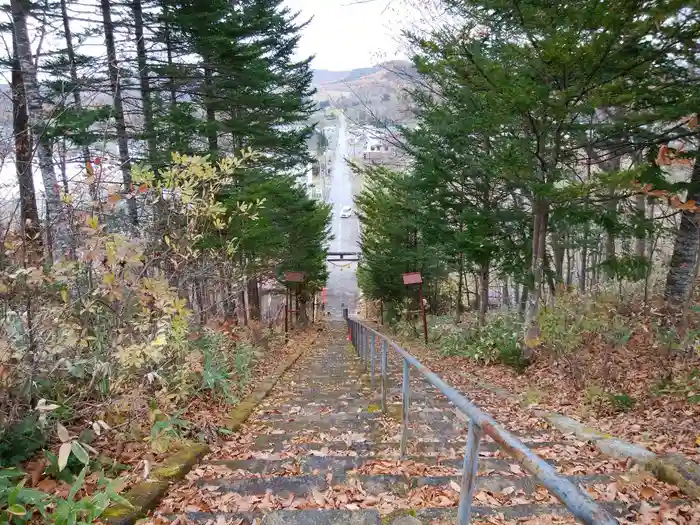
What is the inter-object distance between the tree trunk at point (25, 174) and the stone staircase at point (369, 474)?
2.38 meters

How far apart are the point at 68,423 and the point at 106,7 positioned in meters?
9.68

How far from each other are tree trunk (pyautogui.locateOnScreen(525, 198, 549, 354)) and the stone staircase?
270 cm

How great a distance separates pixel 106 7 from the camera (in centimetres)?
972

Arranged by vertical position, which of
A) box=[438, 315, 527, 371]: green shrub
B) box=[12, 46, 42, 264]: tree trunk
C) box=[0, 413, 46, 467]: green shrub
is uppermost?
box=[12, 46, 42, 264]: tree trunk

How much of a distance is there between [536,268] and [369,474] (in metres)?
4.93

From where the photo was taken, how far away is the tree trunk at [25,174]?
3691 millimetres

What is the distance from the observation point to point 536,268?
7148mm

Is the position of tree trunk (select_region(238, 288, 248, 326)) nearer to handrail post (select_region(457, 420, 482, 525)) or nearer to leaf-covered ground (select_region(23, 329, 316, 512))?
leaf-covered ground (select_region(23, 329, 316, 512))

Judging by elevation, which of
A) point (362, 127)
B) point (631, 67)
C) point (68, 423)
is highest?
point (362, 127)

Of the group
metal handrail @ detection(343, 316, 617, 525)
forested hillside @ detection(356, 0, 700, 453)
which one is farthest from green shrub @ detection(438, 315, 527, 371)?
metal handrail @ detection(343, 316, 617, 525)

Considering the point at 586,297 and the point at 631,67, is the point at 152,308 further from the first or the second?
the point at 586,297

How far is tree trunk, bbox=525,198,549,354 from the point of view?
23.1 ft

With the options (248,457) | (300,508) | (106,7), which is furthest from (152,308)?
(106,7)

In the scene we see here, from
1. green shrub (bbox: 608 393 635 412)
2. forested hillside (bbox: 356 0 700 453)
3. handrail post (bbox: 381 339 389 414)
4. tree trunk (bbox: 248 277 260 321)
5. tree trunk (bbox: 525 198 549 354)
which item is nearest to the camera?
green shrub (bbox: 608 393 635 412)
